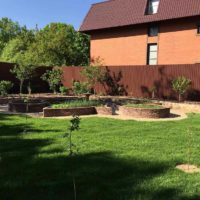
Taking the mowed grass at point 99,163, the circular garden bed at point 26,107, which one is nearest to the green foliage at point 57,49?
the circular garden bed at point 26,107

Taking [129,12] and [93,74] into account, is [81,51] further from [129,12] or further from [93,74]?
[93,74]

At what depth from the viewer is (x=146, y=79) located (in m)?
23.3

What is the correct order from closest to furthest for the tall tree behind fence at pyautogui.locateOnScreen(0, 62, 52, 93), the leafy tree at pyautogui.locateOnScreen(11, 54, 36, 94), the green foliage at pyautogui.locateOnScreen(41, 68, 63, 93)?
the leafy tree at pyautogui.locateOnScreen(11, 54, 36, 94)
the tall tree behind fence at pyautogui.locateOnScreen(0, 62, 52, 93)
the green foliage at pyautogui.locateOnScreen(41, 68, 63, 93)

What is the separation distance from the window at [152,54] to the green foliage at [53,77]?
7.21 m

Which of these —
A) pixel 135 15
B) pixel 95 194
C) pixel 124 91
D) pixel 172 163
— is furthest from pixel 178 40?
pixel 95 194

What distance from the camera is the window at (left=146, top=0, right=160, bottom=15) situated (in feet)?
99.7

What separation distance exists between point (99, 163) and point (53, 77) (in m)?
21.0

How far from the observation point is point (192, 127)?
11.5 m

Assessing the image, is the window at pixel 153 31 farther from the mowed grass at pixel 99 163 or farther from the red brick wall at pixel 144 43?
the mowed grass at pixel 99 163

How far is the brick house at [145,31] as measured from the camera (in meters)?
27.8

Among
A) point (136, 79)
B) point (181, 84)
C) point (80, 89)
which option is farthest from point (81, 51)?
point (181, 84)

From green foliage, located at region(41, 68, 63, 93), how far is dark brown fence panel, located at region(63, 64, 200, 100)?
3.54ft

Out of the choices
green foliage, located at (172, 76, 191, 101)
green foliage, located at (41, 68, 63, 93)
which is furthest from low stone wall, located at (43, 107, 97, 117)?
green foliage, located at (41, 68, 63, 93)

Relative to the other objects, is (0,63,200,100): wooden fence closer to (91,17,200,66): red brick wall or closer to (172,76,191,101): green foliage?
(172,76,191,101): green foliage
